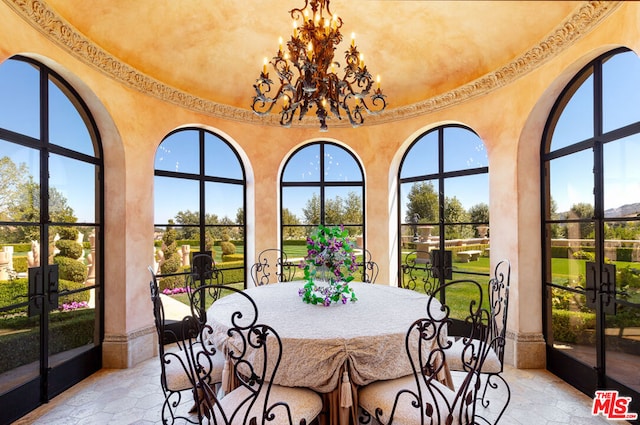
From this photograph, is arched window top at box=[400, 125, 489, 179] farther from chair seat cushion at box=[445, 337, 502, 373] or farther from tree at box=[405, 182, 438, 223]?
chair seat cushion at box=[445, 337, 502, 373]

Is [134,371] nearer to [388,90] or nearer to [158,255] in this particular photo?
[158,255]

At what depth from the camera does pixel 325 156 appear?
4855 millimetres

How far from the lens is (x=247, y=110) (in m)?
4.39

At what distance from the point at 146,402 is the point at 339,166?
12.0ft

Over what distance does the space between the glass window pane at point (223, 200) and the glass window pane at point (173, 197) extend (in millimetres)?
158

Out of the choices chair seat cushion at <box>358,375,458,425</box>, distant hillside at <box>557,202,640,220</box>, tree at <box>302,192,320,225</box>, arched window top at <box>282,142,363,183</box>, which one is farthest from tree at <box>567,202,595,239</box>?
tree at <box>302,192,320,225</box>

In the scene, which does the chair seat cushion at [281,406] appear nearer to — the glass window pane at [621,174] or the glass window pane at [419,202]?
the glass window pane at [621,174]

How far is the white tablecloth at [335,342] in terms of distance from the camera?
1.67 meters

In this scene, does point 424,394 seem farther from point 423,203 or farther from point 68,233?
point 68,233

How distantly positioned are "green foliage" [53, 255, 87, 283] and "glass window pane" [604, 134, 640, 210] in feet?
15.8

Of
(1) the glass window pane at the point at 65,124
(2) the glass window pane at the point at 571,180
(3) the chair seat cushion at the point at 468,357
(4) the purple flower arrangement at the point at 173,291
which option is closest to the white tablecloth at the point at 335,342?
(3) the chair seat cushion at the point at 468,357

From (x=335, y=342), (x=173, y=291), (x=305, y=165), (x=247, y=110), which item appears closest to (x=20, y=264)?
(x=173, y=291)

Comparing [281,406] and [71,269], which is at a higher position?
[71,269]

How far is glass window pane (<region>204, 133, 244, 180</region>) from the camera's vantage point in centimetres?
440
